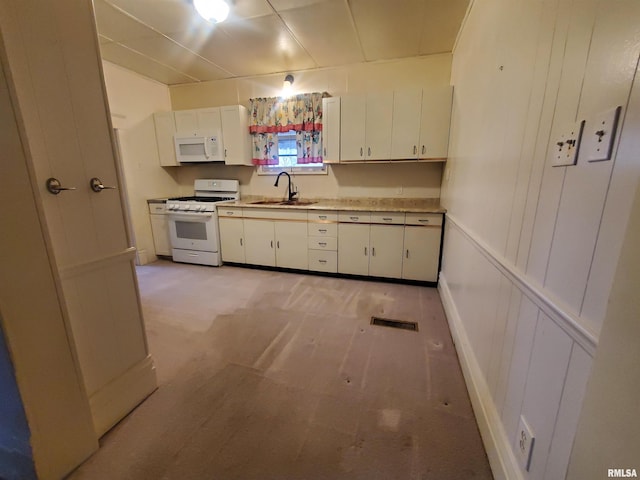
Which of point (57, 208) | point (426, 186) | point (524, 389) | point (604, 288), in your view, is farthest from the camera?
point (426, 186)

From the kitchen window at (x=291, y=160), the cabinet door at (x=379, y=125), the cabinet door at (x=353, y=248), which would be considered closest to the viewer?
the cabinet door at (x=379, y=125)

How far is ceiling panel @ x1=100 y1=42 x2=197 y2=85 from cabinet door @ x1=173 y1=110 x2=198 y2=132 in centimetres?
49

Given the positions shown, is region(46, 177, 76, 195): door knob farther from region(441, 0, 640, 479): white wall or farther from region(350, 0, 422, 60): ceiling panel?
region(350, 0, 422, 60): ceiling panel

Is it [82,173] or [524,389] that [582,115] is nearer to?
[524,389]

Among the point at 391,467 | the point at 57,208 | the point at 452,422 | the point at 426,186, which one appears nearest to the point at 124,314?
the point at 57,208

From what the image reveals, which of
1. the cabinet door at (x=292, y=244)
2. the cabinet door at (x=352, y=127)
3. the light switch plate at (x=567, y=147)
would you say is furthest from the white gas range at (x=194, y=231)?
the light switch plate at (x=567, y=147)

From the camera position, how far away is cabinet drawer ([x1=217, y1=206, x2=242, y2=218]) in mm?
3659

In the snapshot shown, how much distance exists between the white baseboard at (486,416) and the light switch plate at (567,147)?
3.51 ft

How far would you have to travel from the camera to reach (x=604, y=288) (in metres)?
0.63

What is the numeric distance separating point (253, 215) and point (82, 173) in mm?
2396

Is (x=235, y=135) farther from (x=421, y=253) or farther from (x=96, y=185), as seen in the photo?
(x=421, y=253)

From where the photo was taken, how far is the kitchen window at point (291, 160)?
3779 millimetres

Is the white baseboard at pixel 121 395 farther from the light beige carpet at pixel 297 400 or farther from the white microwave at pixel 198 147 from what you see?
the white microwave at pixel 198 147

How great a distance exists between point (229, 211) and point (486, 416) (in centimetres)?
340
